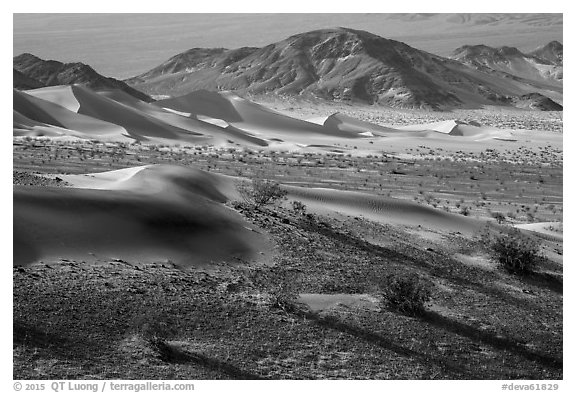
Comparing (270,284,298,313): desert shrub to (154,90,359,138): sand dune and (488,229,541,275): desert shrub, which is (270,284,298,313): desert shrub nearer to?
Answer: (488,229,541,275): desert shrub

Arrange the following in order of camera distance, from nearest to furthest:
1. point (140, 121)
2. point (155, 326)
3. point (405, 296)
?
point (155, 326) < point (405, 296) < point (140, 121)

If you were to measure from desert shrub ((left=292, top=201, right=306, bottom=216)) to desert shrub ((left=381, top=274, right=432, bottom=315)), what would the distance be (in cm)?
752

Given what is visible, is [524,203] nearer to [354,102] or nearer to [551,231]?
[551,231]

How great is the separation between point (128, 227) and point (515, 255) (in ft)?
34.7

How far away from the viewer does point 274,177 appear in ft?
148

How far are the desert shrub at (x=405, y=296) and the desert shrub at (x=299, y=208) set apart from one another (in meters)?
7.52

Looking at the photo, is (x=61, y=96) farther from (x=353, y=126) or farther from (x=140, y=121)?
(x=353, y=126)

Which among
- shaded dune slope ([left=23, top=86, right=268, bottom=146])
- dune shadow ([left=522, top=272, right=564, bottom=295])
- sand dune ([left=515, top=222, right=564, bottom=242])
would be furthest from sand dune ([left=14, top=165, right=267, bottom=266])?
shaded dune slope ([left=23, top=86, right=268, bottom=146])

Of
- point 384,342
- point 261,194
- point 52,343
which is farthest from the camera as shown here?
point 261,194

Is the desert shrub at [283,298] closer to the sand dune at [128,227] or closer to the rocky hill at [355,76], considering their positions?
the sand dune at [128,227]

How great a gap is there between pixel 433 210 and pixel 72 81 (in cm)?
11309

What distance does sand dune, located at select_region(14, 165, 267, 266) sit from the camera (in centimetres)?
1969

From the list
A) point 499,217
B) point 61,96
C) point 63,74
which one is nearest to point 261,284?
point 499,217

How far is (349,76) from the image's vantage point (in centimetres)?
16925
